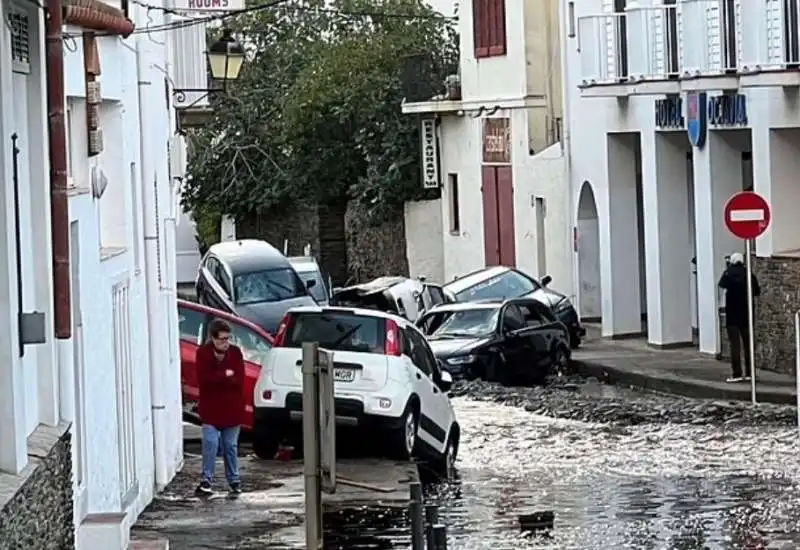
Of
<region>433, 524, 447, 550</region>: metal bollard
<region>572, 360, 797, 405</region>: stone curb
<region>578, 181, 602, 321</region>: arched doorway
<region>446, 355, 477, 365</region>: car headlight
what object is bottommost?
<region>572, 360, 797, 405</region>: stone curb

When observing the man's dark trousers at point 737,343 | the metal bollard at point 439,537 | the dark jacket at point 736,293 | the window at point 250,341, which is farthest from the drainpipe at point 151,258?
the man's dark trousers at point 737,343

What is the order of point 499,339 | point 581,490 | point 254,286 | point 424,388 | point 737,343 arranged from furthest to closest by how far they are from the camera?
1. point 254,286
2. point 499,339
3. point 737,343
4. point 424,388
5. point 581,490

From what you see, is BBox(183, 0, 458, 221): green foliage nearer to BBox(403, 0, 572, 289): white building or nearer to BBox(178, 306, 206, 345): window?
BBox(403, 0, 572, 289): white building

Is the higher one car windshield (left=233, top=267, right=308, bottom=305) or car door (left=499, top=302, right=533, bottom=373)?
car windshield (left=233, top=267, right=308, bottom=305)

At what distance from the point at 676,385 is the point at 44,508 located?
2031cm

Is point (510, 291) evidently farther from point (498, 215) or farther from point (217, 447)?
point (217, 447)

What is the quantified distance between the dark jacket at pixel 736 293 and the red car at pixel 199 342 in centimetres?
737

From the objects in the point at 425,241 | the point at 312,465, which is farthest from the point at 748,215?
the point at 425,241

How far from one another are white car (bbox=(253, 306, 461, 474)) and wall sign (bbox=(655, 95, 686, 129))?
14.1 metres

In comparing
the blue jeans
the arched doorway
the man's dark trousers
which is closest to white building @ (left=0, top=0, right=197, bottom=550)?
the blue jeans

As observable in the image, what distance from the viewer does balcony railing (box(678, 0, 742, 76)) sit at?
31219 millimetres


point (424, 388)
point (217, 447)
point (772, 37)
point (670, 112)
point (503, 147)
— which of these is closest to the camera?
point (217, 447)

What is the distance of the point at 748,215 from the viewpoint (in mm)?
26766

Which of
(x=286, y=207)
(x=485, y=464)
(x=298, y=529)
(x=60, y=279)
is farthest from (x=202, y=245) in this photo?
(x=60, y=279)
